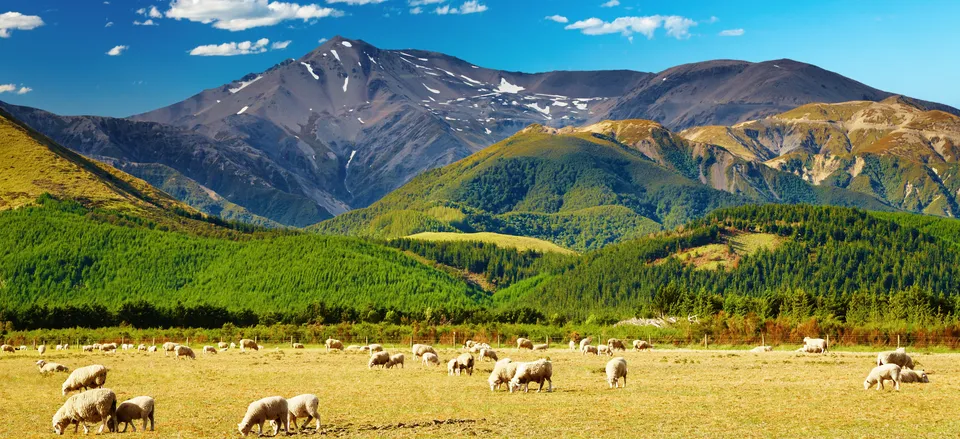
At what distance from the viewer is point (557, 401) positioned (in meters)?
50.1

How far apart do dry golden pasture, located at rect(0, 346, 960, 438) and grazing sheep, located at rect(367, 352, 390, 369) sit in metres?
1.00

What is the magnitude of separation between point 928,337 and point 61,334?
119 metres

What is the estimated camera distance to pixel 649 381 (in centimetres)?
6150

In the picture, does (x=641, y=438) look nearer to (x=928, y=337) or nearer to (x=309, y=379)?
(x=309, y=379)

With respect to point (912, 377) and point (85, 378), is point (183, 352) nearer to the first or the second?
point (85, 378)

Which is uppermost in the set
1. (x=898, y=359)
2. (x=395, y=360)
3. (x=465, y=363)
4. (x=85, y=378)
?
(x=898, y=359)

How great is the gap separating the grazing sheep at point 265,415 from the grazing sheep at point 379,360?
3469 cm

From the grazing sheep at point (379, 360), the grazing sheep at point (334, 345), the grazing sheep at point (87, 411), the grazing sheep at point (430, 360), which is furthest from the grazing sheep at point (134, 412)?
the grazing sheep at point (334, 345)

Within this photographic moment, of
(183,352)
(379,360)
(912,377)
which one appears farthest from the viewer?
(183,352)

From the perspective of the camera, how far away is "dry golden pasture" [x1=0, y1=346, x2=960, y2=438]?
133 feet

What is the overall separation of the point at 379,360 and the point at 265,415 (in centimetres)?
3695

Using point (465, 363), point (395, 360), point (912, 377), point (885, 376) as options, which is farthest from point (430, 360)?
point (912, 377)

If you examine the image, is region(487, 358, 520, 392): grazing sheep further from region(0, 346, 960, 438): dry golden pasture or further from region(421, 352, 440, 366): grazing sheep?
region(421, 352, 440, 366): grazing sheep

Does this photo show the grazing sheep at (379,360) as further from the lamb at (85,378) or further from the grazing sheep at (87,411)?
the grazing sheep at (87,411)
